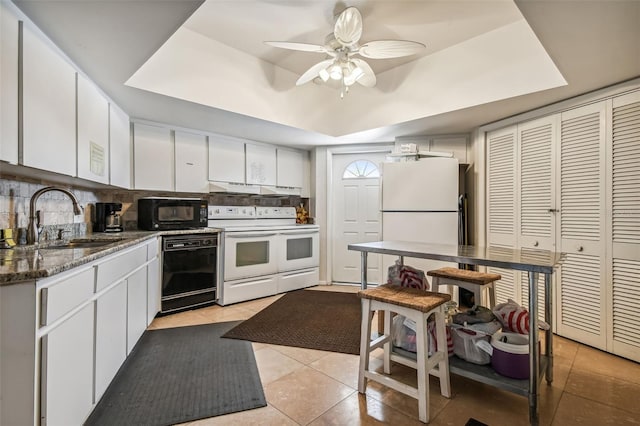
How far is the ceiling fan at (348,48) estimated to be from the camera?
6.90 ft

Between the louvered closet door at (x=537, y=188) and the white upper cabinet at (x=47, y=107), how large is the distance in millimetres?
3672

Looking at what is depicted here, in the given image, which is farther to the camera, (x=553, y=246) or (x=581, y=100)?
(x=553, y=246)

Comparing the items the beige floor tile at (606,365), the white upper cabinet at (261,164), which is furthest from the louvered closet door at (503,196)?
the white upper cabinet at (261,164)

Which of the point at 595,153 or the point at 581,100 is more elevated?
the point at 581,100

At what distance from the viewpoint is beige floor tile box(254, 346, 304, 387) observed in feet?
6.60

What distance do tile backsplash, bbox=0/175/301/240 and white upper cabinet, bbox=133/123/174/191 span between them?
0.29 m

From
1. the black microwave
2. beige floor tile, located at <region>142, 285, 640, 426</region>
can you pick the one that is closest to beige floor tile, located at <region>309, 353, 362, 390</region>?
beige floor tile, located at <region>142, 285, 640, 426</region>

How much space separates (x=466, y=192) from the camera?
3744 millimetres

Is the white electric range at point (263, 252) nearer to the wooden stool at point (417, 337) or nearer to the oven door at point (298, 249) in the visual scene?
the oven door at point (298, 249)

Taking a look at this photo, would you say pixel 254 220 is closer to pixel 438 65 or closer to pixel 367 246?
pixel 367 246

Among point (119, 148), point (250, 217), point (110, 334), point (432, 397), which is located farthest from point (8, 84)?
point (250, 217)

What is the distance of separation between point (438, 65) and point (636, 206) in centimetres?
196

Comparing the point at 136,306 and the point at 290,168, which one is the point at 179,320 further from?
the point at 290,168

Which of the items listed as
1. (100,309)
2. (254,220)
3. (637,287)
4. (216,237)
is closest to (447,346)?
(637,287)
